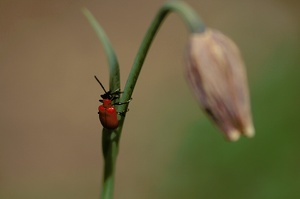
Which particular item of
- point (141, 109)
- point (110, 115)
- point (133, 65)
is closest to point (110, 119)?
point (110, 115)

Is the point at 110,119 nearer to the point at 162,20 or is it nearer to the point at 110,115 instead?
the point at 110,115

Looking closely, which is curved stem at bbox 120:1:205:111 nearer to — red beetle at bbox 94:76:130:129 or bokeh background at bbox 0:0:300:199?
red beetle at bbox 94:76:130:129

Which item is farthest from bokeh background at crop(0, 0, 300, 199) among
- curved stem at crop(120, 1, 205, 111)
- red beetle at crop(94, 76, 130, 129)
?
curved stem at crop(120, 1, 205, 111)

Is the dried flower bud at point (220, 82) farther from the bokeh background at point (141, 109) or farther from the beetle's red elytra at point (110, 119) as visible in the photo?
the bokeh background at point (141, 109)

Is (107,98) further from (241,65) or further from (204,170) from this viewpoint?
(204,170)

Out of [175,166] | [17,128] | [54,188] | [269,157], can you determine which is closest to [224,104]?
[269,157]

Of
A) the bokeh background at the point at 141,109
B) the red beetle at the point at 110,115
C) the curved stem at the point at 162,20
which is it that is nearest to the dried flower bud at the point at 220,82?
the curved stem at the point at 162,20

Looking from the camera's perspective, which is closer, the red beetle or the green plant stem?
the green plant stem

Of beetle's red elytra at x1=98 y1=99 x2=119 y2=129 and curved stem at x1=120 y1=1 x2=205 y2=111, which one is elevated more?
curved stem at x1=120 y1=1 x2=205 y2=111
